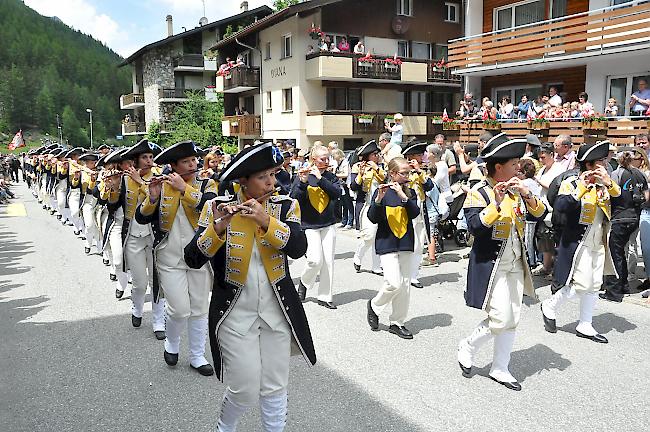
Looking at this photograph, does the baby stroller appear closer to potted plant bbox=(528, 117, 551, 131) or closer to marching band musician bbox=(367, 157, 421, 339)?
marching band musician bbox=(367, 157, 421, 339)

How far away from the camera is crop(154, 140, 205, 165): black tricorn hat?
5.12 m

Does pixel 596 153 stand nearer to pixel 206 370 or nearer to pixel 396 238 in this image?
pixel 396 238

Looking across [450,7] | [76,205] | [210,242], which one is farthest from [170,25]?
[210,242]

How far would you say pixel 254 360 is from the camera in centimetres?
361

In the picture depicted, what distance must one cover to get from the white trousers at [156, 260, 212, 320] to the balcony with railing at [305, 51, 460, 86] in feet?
73.1

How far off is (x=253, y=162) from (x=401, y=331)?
11.8 feet

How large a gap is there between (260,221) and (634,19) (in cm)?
1618

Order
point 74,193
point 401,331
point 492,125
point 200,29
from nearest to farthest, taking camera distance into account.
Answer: point 401,331
point 74,193
point 492,125
point 200,29

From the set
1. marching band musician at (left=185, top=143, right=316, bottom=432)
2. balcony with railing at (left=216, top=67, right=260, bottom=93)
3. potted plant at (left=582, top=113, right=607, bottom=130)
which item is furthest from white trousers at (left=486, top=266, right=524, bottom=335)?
balcony with railing at (left=216, top=67, right=260, bottom=93)

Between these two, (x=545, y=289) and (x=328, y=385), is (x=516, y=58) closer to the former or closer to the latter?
(x=545, y=289)

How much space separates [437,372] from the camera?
213 inches

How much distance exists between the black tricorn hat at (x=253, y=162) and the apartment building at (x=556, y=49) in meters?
15.3

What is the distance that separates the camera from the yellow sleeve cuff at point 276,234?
11.5ft

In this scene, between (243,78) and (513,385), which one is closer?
(513,385)
